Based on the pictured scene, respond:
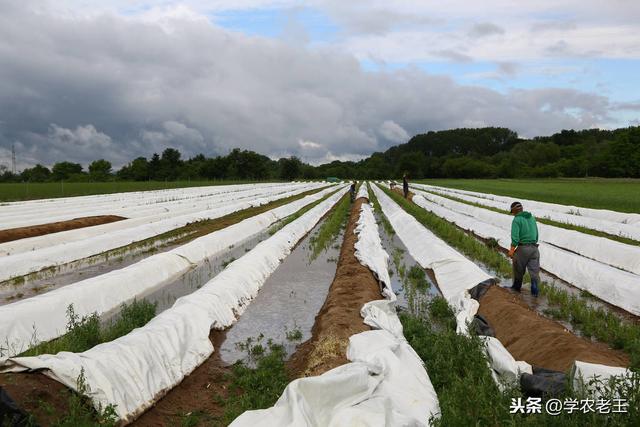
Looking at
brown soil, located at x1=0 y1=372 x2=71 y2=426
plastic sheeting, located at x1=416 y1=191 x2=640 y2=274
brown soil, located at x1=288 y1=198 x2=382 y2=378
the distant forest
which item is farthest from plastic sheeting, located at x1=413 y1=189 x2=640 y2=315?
the distant forest

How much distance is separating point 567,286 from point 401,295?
11.2 ft

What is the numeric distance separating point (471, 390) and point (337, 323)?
252 cm

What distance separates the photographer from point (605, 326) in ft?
21.9

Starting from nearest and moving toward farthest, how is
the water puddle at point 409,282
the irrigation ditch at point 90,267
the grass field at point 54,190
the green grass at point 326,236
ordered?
1. the water puddle at point 409,282
2. the irrigation ditch at point 90,267
3. the green grass at point 326,236
4. the grass field at point 54,190

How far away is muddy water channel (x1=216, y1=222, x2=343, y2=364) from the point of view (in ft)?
22.2

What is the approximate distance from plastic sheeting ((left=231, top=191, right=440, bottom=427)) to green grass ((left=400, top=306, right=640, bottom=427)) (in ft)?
0.75

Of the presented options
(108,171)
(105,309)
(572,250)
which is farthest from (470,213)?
(108,171)

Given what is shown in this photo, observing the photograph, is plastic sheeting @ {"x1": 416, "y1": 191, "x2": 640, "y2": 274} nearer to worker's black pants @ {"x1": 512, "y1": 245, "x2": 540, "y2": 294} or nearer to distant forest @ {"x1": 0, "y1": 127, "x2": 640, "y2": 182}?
worker's black pants @ {"x1": 512, "y1": 245, "x2": 540, "y2": 294}

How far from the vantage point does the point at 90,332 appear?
6102mm

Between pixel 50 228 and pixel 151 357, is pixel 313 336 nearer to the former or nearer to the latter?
pixel 151 357

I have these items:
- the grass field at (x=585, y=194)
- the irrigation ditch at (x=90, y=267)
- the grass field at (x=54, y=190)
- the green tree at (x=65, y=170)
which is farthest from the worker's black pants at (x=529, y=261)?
the green tree at (x=65, y=170)

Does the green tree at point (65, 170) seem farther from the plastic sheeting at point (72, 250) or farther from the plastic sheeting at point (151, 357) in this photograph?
the plastic sheeting at point (151, 357)

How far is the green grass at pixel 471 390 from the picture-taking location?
3.45 meters

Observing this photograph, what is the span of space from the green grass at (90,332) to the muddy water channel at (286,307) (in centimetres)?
128
